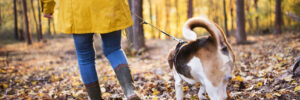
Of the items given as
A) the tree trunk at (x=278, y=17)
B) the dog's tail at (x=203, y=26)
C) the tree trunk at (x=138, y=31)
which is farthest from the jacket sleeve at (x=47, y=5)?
the tree trunk at (x=278, y=17)

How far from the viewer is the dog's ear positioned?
1.67 m

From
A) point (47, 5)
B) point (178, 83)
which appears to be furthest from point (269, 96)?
point (47, 5)

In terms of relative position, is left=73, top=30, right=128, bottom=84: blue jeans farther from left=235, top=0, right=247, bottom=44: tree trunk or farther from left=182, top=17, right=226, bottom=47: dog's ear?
left=235, top=0, right=247, bottom=44: tree trunk

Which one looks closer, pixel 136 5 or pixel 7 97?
pixel 7 97

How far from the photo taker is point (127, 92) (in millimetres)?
2227

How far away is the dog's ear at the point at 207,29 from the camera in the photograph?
5.49ft

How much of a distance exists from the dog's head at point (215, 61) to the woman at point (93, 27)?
812 millimetres

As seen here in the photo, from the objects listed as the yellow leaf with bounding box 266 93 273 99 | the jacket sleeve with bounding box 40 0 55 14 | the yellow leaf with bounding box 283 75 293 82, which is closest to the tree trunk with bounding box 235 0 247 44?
the yellow leaf with bounding box 283 75 293 82

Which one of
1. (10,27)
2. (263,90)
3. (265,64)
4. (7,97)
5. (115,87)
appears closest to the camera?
(263,90)

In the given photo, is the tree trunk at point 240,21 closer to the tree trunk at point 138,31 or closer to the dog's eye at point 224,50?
the tree trunk at point 138,31

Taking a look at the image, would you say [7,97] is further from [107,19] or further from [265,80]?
[265,80]

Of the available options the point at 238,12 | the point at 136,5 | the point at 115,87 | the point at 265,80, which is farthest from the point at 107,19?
the point at 238,12

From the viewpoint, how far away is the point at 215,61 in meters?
1.64

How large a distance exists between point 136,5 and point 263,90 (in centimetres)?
631
